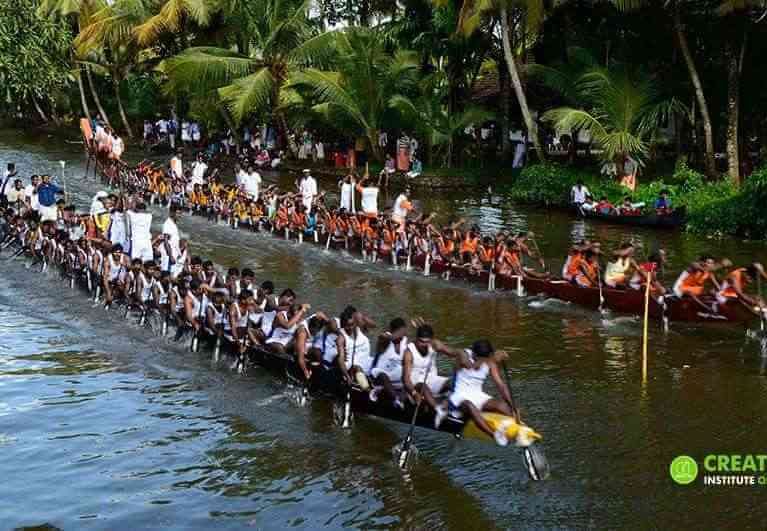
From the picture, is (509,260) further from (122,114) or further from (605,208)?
(122,114)

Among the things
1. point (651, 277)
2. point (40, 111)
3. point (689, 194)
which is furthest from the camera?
point (40, 111)

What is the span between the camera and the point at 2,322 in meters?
18.1

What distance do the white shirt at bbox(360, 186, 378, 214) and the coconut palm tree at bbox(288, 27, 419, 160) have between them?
9344 mm

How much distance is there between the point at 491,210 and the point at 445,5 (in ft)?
21.8

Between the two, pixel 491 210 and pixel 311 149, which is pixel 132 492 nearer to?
pixel 491 210

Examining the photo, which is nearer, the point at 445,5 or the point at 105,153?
the point at 445,5

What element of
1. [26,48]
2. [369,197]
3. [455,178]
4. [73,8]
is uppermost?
[73,8]

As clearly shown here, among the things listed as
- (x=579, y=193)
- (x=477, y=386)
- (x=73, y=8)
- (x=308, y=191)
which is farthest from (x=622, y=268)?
(x=73, y=8)

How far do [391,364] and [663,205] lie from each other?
16.7 metres

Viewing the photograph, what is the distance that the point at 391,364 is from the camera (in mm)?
11516

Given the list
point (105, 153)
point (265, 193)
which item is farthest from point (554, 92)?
point (105, 153)

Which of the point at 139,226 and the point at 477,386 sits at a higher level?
the point at 139,226

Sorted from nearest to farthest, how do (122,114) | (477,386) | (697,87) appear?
(477,386), (697,87), (122,114)

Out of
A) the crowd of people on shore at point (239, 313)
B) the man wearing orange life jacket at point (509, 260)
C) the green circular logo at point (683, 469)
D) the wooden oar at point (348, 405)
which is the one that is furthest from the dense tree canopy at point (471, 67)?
the wooden oar at point (348, 405)
